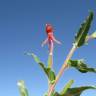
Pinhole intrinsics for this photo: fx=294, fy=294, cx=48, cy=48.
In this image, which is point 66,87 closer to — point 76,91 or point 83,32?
point 76,91

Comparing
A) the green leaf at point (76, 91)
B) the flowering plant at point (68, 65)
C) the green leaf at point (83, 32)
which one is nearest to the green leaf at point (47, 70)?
the flowering plant at point (68, 65)

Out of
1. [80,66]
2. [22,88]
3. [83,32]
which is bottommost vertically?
[22,88]

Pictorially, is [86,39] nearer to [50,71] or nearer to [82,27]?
[82,27]

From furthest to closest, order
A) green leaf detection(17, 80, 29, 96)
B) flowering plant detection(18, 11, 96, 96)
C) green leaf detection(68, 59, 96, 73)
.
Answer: green leaf detection(17, 80, 29, 96) < green leaf detection(68, 59, 96, 73) < flowering plant detection(18, 11, 96, 96)

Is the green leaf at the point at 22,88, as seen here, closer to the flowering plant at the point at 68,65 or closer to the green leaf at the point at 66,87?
the flowering plant at the point at 68,65

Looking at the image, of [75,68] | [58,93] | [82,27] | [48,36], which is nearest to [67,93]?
Answer: [58,93]

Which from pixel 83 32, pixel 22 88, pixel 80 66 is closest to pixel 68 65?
pixel 80 66

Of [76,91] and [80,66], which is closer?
[76,91]

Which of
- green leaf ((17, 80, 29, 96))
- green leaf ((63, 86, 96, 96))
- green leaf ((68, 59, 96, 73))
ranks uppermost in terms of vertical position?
green leaf ((68, 59, 96, 73))

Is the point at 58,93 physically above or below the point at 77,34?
below

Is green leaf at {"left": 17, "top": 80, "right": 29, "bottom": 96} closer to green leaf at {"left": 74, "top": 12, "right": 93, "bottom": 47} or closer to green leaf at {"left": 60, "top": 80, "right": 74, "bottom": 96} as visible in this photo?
green leaf at {"left": 60, "top": 80, "right": 74, "bottom": 96}

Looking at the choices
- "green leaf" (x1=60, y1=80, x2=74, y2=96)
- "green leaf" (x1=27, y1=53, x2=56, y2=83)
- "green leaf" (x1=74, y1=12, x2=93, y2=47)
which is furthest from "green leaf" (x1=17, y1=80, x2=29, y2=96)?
"green leaf" (x1=74, y1=12, x2=93, y2=47)
